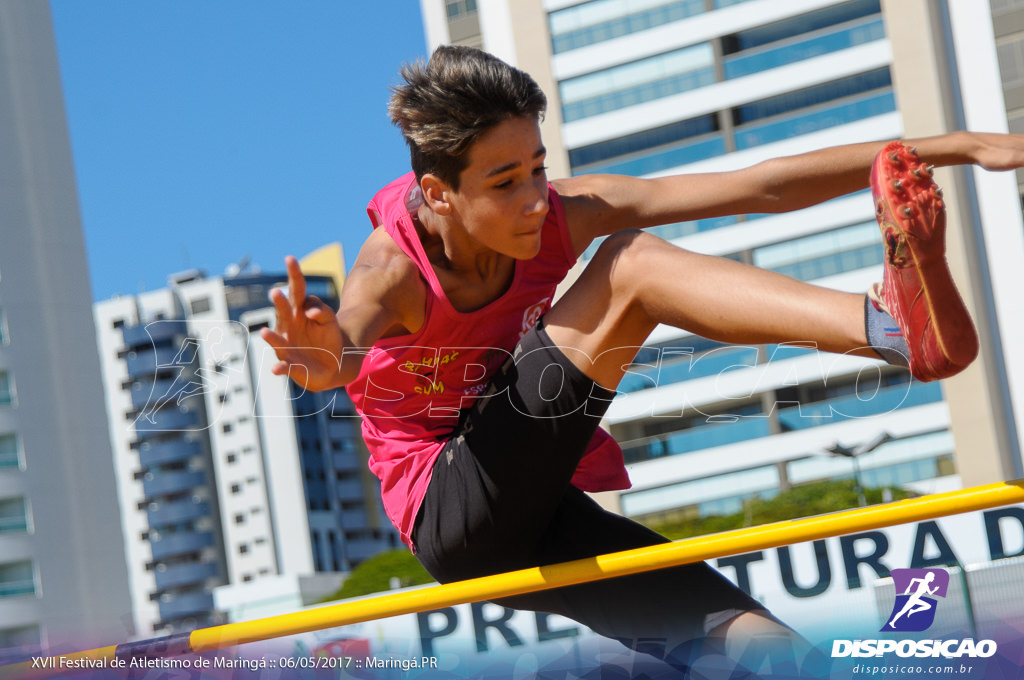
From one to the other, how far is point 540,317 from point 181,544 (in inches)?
2075

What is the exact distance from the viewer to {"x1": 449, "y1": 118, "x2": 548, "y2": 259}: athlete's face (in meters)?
1.67

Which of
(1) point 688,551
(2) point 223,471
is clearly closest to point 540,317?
(1) point 688,551

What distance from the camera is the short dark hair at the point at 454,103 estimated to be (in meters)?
1.66

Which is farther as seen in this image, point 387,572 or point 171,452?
point 171,452

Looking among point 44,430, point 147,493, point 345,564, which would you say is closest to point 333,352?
point 44,430

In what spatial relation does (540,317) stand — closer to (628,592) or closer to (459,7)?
(628,592)

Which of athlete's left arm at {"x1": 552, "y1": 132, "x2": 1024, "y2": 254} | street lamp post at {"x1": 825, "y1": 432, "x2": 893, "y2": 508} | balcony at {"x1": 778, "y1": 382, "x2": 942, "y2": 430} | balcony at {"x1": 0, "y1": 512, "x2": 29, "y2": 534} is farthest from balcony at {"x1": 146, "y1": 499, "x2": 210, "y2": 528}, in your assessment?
athlete's left arm at {"x1": 552, "y1": 132, "x2": 1024, "y2": 254}

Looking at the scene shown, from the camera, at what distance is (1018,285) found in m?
31.7

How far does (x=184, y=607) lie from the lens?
5141 cm

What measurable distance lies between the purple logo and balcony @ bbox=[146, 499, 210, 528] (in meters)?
51.8

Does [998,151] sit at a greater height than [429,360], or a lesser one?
greater

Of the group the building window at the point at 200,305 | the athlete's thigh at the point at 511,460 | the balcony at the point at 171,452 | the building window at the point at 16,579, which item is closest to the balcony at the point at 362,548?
the balcony at the point at 171,452

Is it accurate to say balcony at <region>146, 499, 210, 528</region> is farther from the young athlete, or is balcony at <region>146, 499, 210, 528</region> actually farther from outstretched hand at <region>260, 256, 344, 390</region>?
outstretched hand at <region>260, 256, 344, 390</region>

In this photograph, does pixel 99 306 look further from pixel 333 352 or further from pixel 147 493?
pixel 333 352
